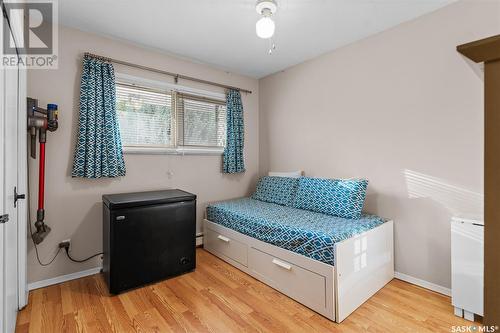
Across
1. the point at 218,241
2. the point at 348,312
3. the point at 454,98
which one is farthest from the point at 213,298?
the point at 454,98

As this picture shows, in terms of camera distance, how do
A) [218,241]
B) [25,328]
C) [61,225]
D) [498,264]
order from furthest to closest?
[218,241], [61,225], [25,328], [498,264]

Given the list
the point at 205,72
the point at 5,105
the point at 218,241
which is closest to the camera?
the point at 5,105

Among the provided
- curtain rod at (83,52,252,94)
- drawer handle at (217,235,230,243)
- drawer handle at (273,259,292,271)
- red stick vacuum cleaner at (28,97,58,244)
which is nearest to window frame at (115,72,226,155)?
curtain rod at (83,52,252,94)

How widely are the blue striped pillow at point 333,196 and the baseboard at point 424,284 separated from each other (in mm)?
709

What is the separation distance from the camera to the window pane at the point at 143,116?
270 cm

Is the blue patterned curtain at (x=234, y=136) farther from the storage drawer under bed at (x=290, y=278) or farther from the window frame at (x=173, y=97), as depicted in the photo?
the storage drawer under bed at (x=290, y=278)

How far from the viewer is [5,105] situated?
4.21 feet

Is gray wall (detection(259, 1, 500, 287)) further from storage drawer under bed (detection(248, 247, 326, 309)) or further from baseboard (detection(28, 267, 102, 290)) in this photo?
baseboard (detection(28, 267, 102, 290))

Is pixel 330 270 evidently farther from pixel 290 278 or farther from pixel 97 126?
pixel 97 126

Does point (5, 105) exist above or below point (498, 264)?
above

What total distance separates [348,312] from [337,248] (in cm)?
52

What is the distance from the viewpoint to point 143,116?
2830mm

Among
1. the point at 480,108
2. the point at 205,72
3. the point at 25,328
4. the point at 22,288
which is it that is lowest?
the point at 25,328

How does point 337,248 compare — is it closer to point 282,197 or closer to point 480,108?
point 282,197
